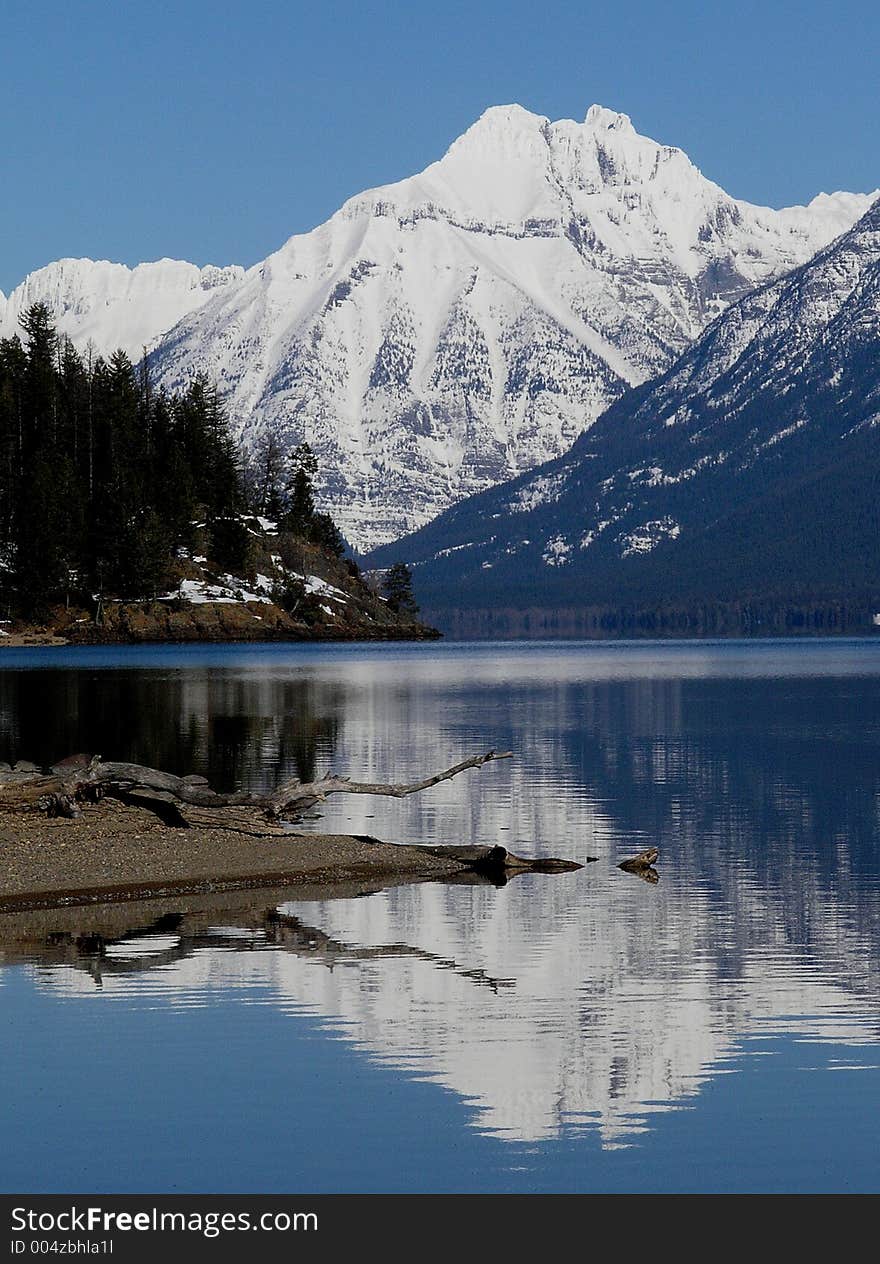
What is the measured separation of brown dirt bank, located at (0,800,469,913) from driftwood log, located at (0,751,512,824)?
1.63 ft

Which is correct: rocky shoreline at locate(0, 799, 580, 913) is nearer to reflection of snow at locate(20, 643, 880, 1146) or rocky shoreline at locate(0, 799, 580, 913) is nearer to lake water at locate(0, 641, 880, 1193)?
lake water at locate(0, 641, 880, 1193)

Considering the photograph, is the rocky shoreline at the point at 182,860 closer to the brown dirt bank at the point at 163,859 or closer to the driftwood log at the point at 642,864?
the brown dirt bank at the point at 163,859

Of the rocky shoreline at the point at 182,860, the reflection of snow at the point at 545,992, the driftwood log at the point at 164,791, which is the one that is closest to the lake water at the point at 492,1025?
the reflection of snow at the point at 545,992

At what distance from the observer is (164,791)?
48281 mm

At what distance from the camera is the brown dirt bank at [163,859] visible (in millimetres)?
40875

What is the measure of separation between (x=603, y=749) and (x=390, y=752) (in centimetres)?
1131

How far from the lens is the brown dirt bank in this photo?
40.9 meters

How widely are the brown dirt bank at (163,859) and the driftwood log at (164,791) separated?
0.50m

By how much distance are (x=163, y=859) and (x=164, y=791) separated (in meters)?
4.87

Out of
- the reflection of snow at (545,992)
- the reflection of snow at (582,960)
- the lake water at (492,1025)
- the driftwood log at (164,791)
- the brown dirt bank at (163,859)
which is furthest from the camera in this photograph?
the driftwood log at (164,791)

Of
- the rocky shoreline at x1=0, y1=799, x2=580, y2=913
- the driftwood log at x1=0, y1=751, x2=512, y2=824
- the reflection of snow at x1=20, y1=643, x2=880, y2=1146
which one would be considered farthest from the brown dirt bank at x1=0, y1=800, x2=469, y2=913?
the reflection of snow at x1=20, y1=643, x2=880, y2=1146

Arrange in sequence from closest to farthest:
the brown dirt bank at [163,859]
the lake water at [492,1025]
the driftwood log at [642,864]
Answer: the lake water at [492,1025], the brown dirt bank at [163,859], the driftwood log at [642,864]
